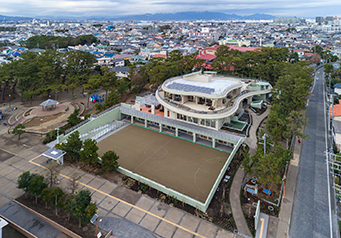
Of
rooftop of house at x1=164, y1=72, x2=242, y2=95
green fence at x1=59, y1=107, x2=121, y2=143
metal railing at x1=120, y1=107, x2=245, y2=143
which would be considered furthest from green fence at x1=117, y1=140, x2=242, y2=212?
green fence at x1=59, y1=107, x2=121, y2=143

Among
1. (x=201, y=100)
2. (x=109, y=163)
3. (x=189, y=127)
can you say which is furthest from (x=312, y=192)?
(x=109, y=163)

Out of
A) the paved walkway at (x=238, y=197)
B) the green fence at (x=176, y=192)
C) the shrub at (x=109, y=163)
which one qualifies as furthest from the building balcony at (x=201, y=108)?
the shrub at (x=109, y=163)

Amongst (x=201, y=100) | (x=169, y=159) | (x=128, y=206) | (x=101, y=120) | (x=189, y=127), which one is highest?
(x=201, y=100)

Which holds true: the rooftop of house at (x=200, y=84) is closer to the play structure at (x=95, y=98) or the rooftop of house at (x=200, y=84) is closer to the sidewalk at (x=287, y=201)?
the sidewalk at (x=287, y=201)

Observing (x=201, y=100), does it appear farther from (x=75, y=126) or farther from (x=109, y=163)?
(x=75, y=126)

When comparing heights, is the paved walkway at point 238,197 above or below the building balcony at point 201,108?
below

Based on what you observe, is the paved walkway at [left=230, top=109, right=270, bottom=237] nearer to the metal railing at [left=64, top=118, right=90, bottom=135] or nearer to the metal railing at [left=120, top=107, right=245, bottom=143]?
the metal railing at [left=120, top=107, right=245, bottom=143]

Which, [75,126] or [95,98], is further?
[95,98]
